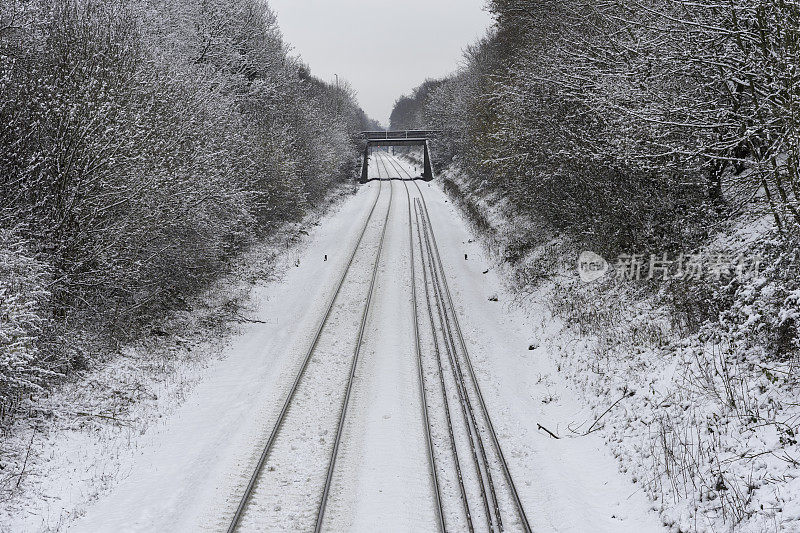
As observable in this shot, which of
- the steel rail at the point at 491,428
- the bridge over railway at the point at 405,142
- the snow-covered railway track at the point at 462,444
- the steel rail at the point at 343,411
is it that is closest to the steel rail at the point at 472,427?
the snow-covered railway track at the point at 462,444

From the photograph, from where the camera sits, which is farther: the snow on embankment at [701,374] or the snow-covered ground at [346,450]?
the snow-covered ground at [346,450]

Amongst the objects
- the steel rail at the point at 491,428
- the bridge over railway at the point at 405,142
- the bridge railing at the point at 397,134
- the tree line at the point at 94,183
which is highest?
the bridge railing at the point at 397,134

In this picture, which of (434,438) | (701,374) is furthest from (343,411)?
(701,374)

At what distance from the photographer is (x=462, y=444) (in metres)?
10.4

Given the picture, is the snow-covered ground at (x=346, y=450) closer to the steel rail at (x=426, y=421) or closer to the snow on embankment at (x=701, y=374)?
the steel rail at (x=426, y=421)

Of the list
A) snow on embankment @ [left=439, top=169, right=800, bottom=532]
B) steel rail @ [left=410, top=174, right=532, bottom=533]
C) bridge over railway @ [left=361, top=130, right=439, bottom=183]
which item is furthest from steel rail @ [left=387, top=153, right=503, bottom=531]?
bridge over railway @ [left=361, top=130, right=439, bottom=183]

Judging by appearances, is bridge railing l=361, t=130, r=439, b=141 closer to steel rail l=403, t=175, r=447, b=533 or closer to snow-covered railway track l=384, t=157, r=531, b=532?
steel rail l=403, t=175, r=447, b=533

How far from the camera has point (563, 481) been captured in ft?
30.5

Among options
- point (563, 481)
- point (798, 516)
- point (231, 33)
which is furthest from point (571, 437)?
point (231, 33)

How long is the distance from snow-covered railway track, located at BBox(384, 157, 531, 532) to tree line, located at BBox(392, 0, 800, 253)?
6.45m

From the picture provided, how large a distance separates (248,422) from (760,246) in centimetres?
1131

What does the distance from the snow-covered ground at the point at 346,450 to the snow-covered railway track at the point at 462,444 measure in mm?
269

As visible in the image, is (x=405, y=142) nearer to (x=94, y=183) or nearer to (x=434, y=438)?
(x=94, y=183)

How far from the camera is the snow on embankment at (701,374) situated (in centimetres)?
740
